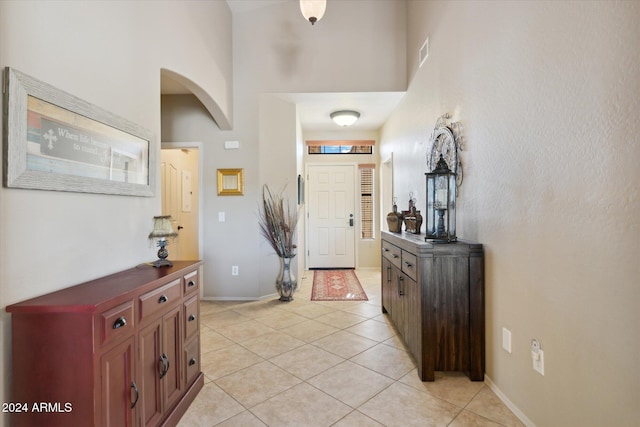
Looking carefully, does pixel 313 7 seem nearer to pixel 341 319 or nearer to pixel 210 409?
pixel 341 319

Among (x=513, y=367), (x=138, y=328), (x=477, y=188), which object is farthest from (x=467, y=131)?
(x=138, y=328)

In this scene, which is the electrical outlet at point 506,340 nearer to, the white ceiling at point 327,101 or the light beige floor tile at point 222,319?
the light beige floor tile at point 222,319

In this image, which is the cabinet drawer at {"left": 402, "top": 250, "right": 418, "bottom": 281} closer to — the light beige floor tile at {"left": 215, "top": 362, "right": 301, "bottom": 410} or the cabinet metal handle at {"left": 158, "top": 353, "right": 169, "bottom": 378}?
the light beige floor tile at {"left": 215, "top": 362, "right": 301, "bottom": 410}

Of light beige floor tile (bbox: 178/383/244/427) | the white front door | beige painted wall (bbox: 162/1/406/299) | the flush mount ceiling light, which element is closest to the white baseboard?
light beige floor tile (bbox: 178/383/244/427)

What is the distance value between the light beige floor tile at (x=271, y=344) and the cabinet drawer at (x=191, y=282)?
91 cm

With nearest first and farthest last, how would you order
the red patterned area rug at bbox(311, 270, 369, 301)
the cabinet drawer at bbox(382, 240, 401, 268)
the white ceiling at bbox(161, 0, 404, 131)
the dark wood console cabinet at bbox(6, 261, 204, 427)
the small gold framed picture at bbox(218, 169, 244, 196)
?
the dark wood console cabinet at bbox(6, 261, 204, 427) < the cabinet drawer at bbox(382, 240, 401, 268) < the white ceiling at bbox(161, 0, 404, 131) < the small gold framed picture at bbox(218, 169, 244, 196) < the red patterned area rug at bbox(311, 270, 369, 301)

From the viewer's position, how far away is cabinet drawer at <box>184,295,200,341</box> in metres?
1.79

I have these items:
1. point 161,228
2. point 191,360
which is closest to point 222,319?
point 191,360

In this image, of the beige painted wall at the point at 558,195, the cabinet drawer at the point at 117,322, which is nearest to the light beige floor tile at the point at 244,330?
the cabinet drawer at the point at 117,322

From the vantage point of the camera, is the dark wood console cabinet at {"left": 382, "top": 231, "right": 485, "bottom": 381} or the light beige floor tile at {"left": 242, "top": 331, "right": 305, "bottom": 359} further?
the light beige floor tile at {"left": 242, "top": 331, "right": 305, "bottom": 359}

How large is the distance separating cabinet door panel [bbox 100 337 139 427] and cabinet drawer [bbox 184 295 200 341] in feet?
1.65

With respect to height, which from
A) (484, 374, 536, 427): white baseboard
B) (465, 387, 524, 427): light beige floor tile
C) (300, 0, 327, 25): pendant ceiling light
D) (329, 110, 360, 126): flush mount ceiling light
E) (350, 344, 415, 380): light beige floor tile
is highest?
(300, 0, 327, 25): pendant ceiling light

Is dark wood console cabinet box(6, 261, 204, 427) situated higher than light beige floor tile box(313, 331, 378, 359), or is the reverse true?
dark wood console cabinet box(6, 261, 204, 427)

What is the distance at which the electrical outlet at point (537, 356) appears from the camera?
1.47 metres
